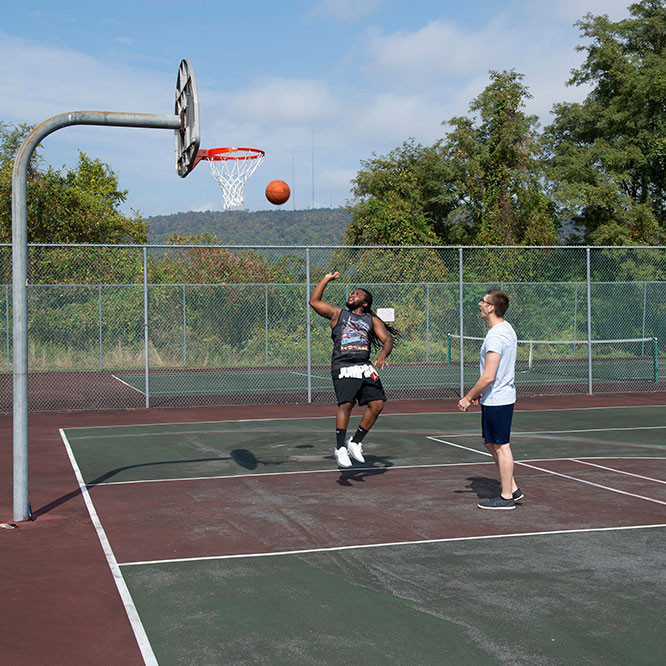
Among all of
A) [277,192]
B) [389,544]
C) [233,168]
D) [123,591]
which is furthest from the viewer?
[233,168]

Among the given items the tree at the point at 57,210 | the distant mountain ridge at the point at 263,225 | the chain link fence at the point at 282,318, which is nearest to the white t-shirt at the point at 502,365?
the chain link fence at the point at 282,318

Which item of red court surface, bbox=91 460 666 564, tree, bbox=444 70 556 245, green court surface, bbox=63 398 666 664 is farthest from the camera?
tree, bbox=444 70 556 245

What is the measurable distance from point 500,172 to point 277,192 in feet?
56.8

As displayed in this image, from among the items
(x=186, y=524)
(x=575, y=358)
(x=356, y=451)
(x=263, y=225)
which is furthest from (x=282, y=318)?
(x=263, y=225)

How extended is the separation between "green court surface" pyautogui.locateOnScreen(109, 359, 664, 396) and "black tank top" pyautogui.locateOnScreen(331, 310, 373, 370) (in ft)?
33.3

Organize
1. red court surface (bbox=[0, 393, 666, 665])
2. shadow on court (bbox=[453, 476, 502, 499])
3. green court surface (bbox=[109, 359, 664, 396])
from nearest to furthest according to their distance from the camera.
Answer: red court surface (bbox=[0, 393, 666, 665])
shadow on court (bbox=[453, 476, 502, 499])
green court surface (bbox=[109, 359, 664, 396])

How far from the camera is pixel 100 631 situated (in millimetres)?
4637

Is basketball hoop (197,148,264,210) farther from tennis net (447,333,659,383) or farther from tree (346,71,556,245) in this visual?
tree (346,71,556,245)

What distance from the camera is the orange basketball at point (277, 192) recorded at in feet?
51.9

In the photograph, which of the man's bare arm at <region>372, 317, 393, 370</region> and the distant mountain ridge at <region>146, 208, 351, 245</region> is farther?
the distant mountain ridge at <region>146, 208, 351, 245</region>

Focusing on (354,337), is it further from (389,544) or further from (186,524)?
(389,544)

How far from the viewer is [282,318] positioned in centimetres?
2588

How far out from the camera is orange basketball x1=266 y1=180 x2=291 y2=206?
1581 cm

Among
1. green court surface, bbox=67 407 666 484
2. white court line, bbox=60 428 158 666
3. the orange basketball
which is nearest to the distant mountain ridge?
the orange basketball
